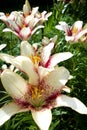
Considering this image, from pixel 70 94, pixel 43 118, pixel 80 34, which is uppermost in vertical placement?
pixel 80 34

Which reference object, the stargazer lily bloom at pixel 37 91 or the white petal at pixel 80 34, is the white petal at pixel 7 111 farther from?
the white petal at pixel 80 34

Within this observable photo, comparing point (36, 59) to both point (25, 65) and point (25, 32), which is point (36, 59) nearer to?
point (25, 65)

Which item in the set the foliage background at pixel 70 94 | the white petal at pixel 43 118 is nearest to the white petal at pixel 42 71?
the white petal at pixel 43 118

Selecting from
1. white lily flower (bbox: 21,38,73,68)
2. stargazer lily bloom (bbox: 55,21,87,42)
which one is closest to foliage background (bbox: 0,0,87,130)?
stargazer lily bloom (bbox: 55,21,87,42)

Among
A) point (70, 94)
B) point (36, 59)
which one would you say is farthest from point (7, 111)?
point (70, 94)

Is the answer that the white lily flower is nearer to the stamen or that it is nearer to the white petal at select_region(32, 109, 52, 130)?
the stamen

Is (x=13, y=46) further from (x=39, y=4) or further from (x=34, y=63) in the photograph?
(x=39, y=4)

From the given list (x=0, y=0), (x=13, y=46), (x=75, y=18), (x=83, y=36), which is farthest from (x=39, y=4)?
(x=83, y=36)
